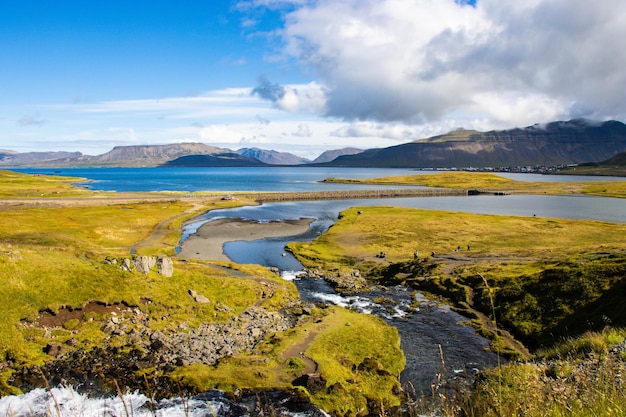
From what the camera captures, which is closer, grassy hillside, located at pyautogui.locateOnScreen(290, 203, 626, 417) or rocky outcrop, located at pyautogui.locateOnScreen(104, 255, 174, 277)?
grassy hillside, located at pyautogui.locateOnScreen(290, 203, 626, 417)

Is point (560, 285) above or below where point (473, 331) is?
above

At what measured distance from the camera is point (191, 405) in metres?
25.6

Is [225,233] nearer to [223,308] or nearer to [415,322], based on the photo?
[223,308]

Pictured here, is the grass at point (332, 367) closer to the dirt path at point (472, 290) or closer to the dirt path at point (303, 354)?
the dirt path at point (303, 354)

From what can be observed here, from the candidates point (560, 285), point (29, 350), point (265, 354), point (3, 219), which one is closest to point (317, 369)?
point (265, 354)

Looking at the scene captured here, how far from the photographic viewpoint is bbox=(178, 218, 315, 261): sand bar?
263 feet

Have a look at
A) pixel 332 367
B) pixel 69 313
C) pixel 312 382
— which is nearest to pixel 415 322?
pixel 332 367

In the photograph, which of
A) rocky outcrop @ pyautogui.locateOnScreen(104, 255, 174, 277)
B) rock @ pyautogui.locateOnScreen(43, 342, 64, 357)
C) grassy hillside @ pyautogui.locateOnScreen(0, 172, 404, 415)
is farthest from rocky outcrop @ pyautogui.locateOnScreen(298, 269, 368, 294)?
rock @ pyautogui.locateOnScreen(43, 342, 64, 357)

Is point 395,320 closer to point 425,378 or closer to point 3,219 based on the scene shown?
point 425,378

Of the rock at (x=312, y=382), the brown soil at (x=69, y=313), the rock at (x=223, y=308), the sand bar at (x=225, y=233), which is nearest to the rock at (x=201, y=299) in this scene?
the rock at (x=223, y=308)

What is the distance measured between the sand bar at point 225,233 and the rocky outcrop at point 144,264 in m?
28.0

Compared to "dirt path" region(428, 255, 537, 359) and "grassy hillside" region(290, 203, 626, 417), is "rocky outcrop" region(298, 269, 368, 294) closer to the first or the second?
"grassy hillside" region(290, 203, 626, 417)

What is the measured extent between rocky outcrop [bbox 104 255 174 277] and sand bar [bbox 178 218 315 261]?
2801 cm

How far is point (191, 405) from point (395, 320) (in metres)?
24.6
